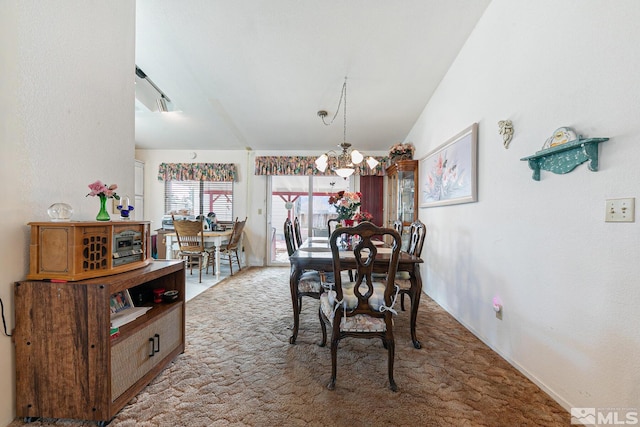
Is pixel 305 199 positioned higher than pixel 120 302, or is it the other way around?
pixel 305 199

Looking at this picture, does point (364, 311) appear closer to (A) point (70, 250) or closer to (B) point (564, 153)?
(B) point (564, 153)

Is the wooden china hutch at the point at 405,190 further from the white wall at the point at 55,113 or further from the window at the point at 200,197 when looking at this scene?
the white wall at the point at 55,113

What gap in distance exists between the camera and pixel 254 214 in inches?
208

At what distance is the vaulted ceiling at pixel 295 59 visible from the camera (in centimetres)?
220

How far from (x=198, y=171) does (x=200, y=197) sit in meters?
0.52

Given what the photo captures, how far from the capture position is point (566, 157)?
1.38 m

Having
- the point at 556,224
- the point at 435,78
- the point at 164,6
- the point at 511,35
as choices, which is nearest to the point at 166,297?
the point at 164,6

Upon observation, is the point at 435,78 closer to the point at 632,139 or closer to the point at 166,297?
the point at 632,139

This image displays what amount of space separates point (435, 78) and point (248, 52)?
2.07m

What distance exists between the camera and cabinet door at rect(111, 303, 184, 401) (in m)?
1.32

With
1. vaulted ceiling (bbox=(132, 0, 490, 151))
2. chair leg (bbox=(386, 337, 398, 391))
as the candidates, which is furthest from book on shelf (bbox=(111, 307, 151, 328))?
vaulted ceiling (bbox=(132, 0, 490, 151))

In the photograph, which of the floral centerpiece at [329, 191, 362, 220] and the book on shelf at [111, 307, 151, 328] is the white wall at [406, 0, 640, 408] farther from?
the book on shelf at [111, 307, 151, 328]

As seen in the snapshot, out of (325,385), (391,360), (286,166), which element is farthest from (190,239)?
(391,360)

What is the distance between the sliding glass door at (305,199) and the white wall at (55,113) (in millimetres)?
3534
